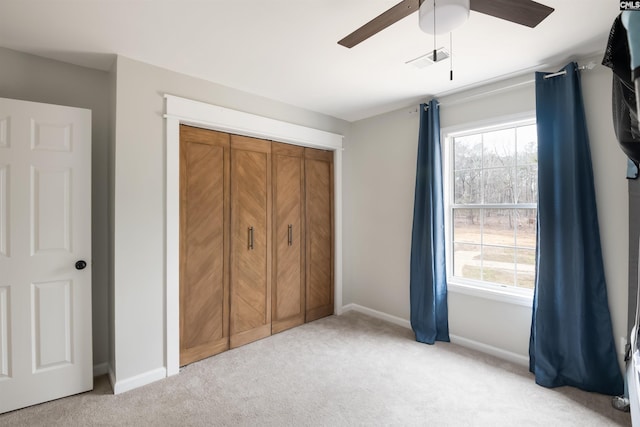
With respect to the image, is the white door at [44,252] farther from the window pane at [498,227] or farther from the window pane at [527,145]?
the window pane at [527,145]

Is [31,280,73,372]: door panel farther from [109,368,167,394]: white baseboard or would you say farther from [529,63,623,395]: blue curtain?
[529,63,623,395]: blue curtain

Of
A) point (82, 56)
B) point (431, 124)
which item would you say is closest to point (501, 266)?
point (431, 124)

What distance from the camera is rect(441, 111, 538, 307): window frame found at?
2795 mm

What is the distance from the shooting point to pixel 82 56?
2418mm

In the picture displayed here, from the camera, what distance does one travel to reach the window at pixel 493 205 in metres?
2.86

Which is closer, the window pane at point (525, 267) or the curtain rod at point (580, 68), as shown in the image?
the curtain rod at point (580, 68)

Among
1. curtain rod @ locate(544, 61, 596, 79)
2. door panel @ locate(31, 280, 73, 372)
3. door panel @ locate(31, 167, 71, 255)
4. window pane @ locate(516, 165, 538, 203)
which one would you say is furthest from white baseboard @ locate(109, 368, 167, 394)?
curtain rod @ locate(544, 61, 596, 79)

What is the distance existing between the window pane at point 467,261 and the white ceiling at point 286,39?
1628 mm

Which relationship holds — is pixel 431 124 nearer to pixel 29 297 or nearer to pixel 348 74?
pixel 348 74

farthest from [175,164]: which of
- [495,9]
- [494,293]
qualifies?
[494,293]

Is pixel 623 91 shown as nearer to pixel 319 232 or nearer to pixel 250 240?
pixel 250 240

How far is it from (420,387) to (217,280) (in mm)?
→ 1992

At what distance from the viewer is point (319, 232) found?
157 inches

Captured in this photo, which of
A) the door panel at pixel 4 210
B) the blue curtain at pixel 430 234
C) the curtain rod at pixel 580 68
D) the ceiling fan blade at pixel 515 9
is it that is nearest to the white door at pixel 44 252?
the door panel at pixel 4 210
